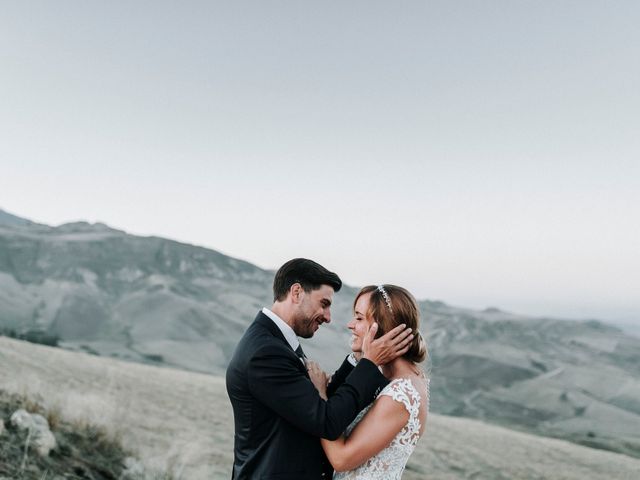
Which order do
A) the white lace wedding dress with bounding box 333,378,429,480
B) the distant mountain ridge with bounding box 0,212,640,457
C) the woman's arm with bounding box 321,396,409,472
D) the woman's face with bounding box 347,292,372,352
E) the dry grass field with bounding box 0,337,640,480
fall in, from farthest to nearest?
→ the distant mountain ridge with bounding box 0,212,640,457
the dry grass field with bounding box 0,337,640,480
the woman's face with bounding box 347,292,372,352
the white lace wedding dress with bounding box 333,378,429,480
the woman's arm with bounding box 321,396,409,472

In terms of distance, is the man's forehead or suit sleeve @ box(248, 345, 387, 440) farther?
the man's forehead

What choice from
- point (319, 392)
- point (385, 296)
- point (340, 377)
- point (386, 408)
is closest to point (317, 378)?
point (319, 392)

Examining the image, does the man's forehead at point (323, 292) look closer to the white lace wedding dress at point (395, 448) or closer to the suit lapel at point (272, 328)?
the suit lapel at point (272, 328)

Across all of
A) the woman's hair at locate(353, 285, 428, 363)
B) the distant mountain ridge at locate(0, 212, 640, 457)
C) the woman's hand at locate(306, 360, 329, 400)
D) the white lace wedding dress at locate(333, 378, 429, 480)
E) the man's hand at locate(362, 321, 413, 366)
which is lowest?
the distant mountain ridge at locate(0, 212, 640, 457)

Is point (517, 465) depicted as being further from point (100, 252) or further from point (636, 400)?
point (100, 252)

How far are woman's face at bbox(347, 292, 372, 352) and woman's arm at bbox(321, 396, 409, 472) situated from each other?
36 cm

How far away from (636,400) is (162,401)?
94.6ft

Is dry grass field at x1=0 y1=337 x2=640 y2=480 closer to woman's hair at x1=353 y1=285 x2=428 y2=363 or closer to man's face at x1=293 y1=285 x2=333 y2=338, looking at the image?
man's face at x1=293 y1=285 x2=333 y2=338

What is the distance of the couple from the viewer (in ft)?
8.12

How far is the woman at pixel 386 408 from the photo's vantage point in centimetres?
255

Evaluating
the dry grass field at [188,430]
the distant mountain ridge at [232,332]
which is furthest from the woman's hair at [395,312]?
the distant mountain ridge at [232,332]

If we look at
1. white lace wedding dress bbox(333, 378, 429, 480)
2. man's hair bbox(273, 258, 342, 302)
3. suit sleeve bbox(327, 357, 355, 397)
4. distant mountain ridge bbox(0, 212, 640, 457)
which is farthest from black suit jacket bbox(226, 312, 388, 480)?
distant mountain ridge bbox(0, 212, 640, 457)

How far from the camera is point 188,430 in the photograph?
34.1ft

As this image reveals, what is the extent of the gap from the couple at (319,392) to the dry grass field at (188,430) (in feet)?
16.4
